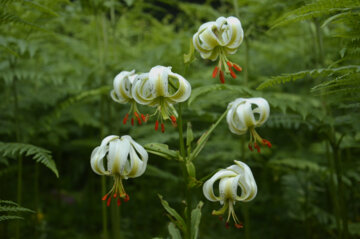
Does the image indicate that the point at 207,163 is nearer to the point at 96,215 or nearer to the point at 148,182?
the point at 148,182

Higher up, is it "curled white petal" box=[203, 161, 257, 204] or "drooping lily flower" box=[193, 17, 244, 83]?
"drooping lily flower" box=[193, 17, 244, 83]

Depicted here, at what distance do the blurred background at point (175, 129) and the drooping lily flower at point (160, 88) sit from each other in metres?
0.31

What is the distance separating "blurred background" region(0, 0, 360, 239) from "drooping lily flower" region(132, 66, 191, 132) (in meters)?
0.31

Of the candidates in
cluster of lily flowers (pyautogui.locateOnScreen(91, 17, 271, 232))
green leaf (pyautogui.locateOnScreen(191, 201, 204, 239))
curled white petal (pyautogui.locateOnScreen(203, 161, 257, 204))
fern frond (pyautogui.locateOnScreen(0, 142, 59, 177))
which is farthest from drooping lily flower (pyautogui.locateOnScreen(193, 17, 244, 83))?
fern frond (pyautogui.locateOnScreen(0, 142, 59, 177))

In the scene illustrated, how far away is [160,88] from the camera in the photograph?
115 cm

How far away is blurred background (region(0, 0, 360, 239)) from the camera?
70.6 inches

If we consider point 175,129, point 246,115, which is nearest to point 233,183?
point 246,115

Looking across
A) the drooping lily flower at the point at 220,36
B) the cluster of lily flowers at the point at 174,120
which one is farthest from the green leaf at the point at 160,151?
the drooping lily flower at the point at 220,36

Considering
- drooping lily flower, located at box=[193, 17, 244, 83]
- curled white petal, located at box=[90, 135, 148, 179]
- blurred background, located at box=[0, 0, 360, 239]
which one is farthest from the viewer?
blurred background, located at box=[0, 0, 360, 239]

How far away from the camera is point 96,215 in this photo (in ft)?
10.5

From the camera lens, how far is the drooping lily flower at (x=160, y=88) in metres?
1.13

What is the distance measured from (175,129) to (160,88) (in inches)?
62.0

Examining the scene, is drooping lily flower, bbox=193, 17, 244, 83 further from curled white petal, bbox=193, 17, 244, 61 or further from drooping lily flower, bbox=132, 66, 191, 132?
drooping lily flower, bbox=132, 66, 191, 132

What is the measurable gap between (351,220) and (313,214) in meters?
0.48
